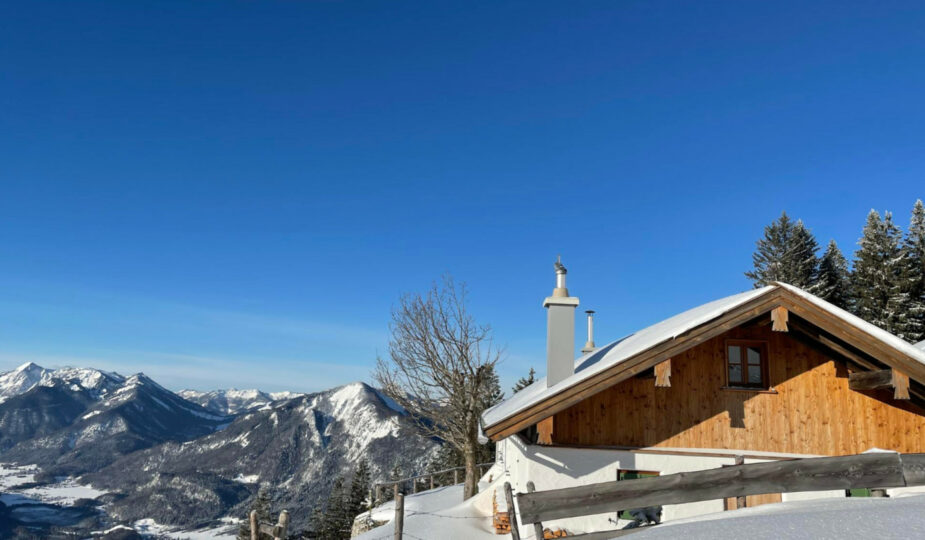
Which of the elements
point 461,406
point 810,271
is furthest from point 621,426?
point 810,271

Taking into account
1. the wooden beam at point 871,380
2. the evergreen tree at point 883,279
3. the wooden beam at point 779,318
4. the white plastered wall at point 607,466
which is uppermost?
the evergreen tree at point 883,279

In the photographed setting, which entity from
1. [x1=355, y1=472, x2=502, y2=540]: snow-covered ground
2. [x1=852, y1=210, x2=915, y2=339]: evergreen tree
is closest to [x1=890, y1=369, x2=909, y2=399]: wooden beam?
[x1=355, y1=472, x2=502, y2=540]: snow-covered ground

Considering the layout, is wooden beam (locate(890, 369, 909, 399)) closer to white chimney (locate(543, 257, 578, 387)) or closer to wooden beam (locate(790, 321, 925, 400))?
Answer: wooden beam (locate(790, 321, 925, 400))

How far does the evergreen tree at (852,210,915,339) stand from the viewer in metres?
35.6

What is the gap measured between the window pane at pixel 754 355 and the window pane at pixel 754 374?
11 centimetres

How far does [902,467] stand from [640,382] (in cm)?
619

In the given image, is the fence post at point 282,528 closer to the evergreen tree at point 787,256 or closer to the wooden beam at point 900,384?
the wooden beam at point 900,384

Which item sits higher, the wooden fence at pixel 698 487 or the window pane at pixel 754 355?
the window pane at pixel 754 355

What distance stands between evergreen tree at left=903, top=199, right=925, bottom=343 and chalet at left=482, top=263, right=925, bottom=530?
3042 cm

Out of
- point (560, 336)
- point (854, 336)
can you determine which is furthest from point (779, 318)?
point (560, 336)

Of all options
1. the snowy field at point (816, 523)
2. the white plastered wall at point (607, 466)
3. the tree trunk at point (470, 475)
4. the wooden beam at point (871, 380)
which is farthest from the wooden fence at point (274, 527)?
A: the wooden beam at point (871, 380)

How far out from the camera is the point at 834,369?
12.0 m

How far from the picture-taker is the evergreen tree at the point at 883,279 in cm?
3556

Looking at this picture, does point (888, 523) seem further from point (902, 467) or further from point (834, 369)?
point (834, 369)
